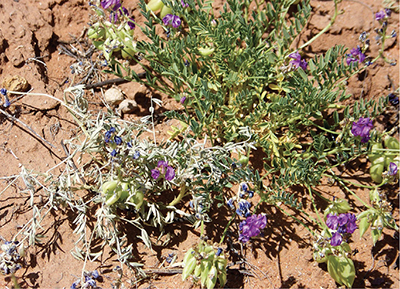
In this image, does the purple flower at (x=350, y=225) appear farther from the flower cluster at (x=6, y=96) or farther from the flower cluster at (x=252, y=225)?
the flower cluster at (x=6, y=96)

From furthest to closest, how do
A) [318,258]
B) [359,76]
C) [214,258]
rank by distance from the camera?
1. [359,76]
2. [318,258]
3. [214,258]

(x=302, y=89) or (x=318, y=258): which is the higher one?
(x=302, y=89)

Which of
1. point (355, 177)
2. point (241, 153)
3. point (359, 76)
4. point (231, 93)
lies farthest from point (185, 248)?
point (359, 76)

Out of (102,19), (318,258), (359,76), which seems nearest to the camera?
(318,258)

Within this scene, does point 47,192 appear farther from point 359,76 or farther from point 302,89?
point 359,76

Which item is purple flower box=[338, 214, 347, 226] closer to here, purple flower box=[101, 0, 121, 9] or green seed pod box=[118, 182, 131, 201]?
green seed pod box=[118, 182, 131, 201]

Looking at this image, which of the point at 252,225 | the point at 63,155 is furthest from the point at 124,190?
the point at 252,225

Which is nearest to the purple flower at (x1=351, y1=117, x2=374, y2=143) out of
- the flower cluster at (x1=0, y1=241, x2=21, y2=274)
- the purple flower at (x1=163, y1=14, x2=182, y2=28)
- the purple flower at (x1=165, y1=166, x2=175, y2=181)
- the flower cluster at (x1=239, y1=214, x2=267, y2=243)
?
the flower cluster at (x1=239, y1=214, x2=267, y2=243)

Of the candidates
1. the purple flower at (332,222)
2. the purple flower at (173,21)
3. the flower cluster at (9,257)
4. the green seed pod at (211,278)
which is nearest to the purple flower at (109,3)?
the purple flower at (173,21)
